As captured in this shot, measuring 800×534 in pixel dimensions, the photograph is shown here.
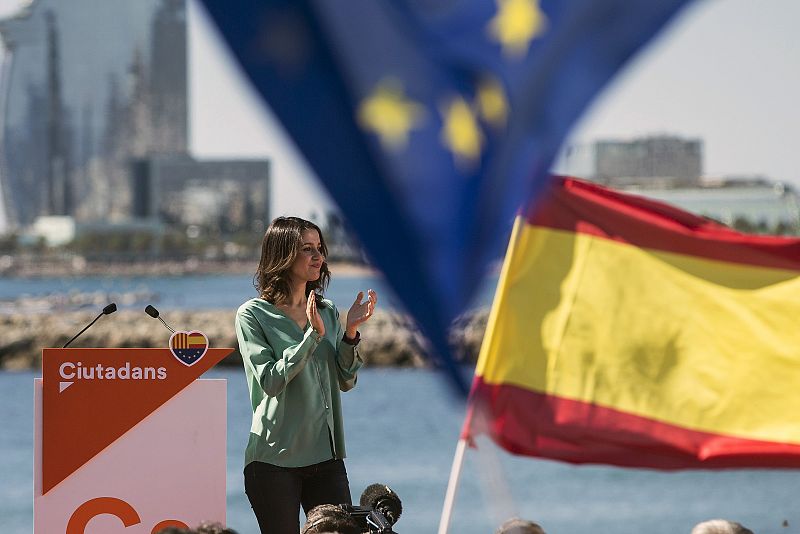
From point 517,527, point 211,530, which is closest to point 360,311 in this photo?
point 211,530

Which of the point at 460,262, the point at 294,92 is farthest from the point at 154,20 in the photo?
the point at 460,262

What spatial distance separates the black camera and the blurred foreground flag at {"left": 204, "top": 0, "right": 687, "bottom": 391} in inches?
83.6

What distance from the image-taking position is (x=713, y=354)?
19.4 ft

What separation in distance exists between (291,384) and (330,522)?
0.59 m

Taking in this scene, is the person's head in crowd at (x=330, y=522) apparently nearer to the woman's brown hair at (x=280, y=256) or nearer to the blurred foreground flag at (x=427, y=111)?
the woman's brown hair at (x=280, y=256)

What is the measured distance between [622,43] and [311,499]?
2710 mm

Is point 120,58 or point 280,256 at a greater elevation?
point 120,58

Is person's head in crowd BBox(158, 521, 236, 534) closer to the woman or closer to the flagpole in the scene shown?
the woman

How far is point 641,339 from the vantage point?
20.1ft

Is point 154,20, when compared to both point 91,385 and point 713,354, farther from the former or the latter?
point 713,354

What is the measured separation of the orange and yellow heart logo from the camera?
4434mm

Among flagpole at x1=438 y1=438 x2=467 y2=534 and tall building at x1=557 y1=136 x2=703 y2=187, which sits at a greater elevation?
tall building at x1=557 y1=136 x2=703 y2=187

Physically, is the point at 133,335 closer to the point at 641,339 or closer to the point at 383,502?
the point at 641,339

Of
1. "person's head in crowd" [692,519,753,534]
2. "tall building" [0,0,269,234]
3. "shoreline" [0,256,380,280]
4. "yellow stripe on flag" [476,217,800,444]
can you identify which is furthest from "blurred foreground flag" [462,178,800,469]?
"shoreline" [0,256,380,280]
